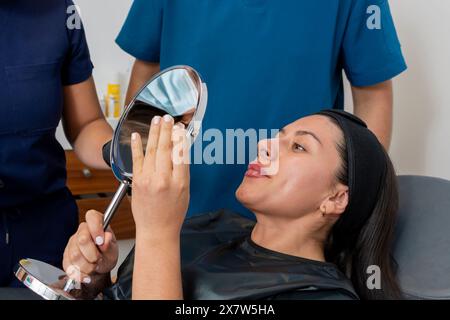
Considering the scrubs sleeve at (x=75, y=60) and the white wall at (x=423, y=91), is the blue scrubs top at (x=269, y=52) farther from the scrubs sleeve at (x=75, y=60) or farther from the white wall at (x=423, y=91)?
the white wall at (x=423, y=91)

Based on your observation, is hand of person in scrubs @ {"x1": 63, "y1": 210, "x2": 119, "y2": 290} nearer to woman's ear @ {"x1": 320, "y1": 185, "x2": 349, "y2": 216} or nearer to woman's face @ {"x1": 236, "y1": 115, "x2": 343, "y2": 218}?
woman's face @ {"x1": 236, "y1": 115, "x2": 343, "y2": 218}

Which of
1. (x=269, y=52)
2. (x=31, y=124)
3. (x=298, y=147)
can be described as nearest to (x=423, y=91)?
(x=269, y=52)

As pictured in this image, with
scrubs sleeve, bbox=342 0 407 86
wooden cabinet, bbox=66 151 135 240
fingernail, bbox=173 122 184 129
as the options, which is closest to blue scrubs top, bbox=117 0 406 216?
scrubs sleeve, bbox=342 0 407 86

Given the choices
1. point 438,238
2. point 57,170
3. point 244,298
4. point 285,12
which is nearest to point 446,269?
point 438,238

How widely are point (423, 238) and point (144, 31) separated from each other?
85 cm

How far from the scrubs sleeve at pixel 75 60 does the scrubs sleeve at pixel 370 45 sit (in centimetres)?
63

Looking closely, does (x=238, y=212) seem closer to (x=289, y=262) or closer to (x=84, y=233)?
(x=289, y=262)

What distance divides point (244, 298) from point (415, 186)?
550mm

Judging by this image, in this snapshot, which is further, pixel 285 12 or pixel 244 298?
pixel 285 12

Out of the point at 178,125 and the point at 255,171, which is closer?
the point at 178,125

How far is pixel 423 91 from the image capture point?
1914 millimetres

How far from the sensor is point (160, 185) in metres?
0.92

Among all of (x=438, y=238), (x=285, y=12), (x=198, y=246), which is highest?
(x=285, y=12)

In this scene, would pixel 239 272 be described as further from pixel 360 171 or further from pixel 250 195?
pixel 360 171
